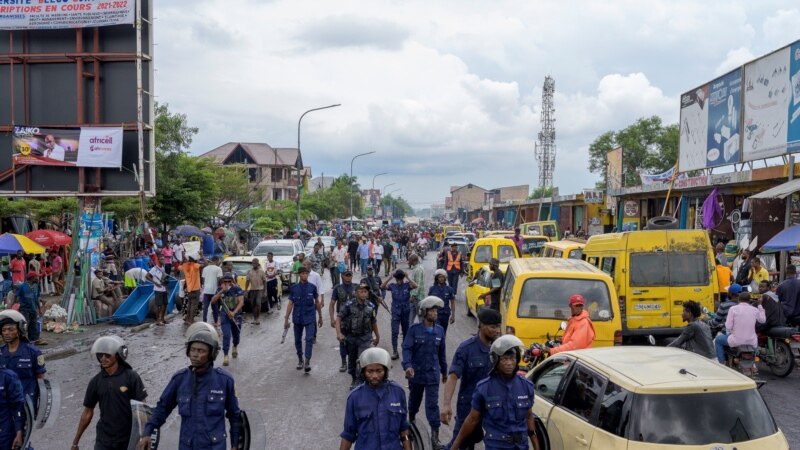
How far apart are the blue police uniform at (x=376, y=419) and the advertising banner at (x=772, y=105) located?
54.5 feet

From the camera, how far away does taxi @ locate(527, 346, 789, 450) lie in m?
4.39

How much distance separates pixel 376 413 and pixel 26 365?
329 cm

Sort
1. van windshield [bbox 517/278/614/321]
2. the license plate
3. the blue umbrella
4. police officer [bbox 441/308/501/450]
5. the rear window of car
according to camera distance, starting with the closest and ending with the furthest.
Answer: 1. the rear window of car
2. police officer [bbox 441/308/501/450]
3. van windshield [bbox 517/278/614/321]
4. the license plate
5. the blue umbrella

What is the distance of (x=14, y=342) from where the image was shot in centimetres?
592

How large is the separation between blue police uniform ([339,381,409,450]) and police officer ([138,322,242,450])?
81 centimetres

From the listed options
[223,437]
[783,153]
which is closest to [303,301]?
[223,437]

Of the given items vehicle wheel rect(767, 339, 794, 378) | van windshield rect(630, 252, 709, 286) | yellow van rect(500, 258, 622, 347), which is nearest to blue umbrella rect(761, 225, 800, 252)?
van windshield rect(630, 252, 709, 286)

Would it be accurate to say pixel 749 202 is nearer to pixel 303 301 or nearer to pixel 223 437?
pixel 303 301

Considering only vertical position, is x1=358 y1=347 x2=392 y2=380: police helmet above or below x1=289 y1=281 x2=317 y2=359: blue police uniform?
above

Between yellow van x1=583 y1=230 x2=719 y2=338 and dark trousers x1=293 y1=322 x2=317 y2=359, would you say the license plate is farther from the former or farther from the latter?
dark trousers x1=293 y1=322 x2=317 y2=359

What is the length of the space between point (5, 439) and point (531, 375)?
14.3 ft

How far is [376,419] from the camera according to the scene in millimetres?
4688

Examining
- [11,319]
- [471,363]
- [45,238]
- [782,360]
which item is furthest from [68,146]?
[782,360]

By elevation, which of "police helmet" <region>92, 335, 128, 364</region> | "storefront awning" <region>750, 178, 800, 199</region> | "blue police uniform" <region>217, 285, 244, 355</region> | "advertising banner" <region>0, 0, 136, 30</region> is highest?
"advertising banner" <region>0, 0, 136, 30</region>
